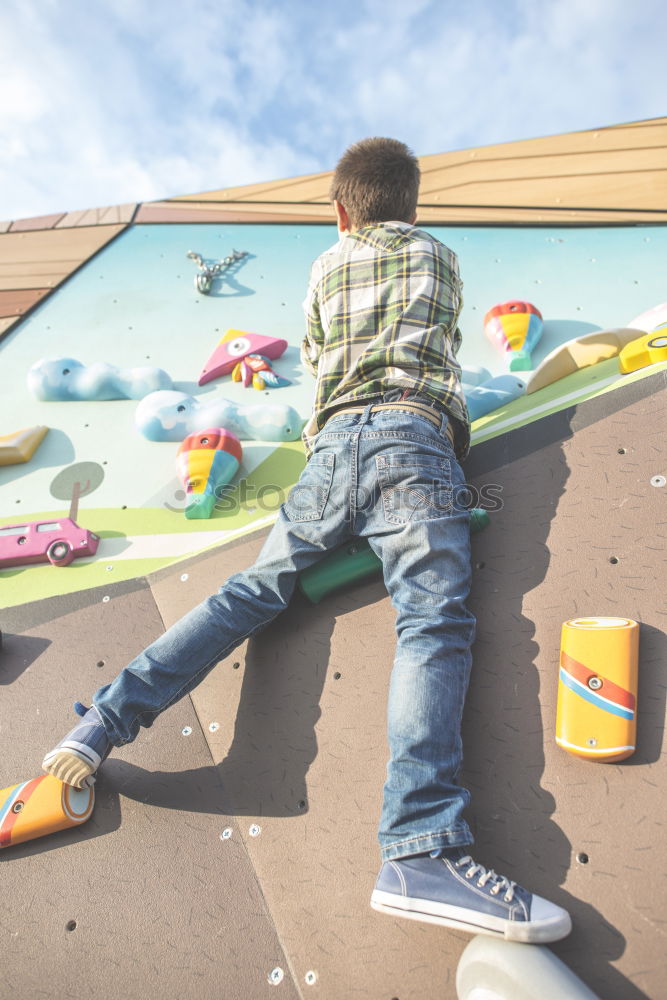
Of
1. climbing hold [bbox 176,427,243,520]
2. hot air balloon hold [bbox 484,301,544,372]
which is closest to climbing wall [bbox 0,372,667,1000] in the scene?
climbing hold [bbox 176,427,243,520]

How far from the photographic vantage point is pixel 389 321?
4.97 feet

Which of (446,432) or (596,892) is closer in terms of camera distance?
(596,892)

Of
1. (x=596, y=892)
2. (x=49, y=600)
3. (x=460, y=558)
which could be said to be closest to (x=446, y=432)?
(x=460, y=558)

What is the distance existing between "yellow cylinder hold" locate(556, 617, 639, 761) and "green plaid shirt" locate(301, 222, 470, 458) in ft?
2.02

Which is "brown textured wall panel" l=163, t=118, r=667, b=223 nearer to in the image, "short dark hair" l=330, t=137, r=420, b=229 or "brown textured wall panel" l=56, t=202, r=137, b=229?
"brown textured wall panel" l=56, t=202, r=137, b=229

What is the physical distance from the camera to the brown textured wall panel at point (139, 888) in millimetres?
1028

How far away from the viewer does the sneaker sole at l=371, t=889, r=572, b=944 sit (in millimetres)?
875

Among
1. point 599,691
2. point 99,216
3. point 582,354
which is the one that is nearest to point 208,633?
point 599,691

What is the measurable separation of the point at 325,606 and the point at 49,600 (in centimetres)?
83

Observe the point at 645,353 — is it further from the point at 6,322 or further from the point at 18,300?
the point at 18,300

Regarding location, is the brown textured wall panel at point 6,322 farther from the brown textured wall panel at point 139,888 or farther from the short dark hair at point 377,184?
the brown textured wall panel at point 139,888

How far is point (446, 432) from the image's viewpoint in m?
1.50

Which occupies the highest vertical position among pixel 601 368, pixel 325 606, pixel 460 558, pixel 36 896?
pixel 601 368

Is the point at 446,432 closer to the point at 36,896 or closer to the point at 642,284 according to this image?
the point at 36,896
